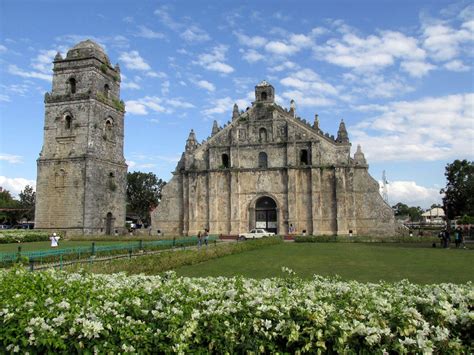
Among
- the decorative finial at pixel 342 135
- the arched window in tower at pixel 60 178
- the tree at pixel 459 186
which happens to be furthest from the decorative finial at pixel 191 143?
the tree at pixel 459 186

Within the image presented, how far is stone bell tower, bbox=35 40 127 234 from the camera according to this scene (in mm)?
44844

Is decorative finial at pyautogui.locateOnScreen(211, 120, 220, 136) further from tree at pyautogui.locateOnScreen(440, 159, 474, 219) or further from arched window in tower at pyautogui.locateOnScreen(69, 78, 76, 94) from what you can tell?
tree at pyautogui.locateOnScreen(440, 159, 474, 219)

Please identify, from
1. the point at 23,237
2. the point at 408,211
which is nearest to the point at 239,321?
the point at 23,237

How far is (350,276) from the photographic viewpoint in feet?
50.0

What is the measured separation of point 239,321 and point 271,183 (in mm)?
40686

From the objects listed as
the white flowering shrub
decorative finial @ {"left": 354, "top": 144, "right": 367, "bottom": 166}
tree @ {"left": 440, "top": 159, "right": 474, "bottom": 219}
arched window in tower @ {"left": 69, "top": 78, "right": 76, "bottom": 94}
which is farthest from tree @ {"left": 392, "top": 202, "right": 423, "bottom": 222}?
the white flowering shrub

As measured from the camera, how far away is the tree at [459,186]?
59.2 metres

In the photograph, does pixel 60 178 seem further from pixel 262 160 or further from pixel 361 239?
pixel 361 239

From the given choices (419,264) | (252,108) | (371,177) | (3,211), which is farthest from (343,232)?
(3,211)

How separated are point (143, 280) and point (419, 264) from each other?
15206mm

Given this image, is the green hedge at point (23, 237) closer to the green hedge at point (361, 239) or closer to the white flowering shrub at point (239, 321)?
the green hedge at point (361, 239)

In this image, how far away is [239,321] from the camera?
540cm

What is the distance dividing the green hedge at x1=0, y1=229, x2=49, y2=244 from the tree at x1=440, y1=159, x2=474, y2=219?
52.0m

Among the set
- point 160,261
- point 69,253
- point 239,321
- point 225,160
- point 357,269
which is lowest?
point 357,269
